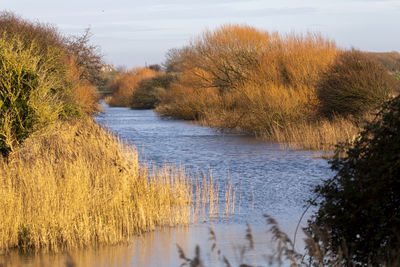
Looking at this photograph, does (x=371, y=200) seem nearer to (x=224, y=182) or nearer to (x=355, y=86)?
(x=224, y=182)

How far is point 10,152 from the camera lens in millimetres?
11703

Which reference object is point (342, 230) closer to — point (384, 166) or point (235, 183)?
point (384, 166)

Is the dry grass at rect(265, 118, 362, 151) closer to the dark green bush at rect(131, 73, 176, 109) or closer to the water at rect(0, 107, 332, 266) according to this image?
the water at rect(0, 107, 332, 266)

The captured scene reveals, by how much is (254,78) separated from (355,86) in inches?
305

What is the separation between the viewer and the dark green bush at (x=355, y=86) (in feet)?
68.5

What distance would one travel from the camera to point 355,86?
21156 millimetres

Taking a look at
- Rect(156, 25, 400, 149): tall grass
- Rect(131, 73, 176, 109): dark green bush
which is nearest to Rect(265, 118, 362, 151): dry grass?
Rect(156, 25, 400, 149): tall grass

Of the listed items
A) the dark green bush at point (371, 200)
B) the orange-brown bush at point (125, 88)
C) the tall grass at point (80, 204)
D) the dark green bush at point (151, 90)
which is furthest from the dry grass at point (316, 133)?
the orange-brown bush at point (125, 88)

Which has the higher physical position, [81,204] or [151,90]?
[151,90]

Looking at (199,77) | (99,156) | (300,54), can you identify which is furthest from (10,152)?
(199,77)

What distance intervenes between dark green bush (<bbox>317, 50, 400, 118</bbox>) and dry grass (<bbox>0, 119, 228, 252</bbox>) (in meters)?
11.7

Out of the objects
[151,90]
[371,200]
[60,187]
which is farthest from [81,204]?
[151,90]

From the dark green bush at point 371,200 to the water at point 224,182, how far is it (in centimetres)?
98

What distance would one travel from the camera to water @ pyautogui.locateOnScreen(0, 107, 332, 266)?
26.5ft
